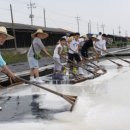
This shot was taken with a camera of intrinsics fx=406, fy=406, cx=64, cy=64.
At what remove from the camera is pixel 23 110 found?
8000 millimetres

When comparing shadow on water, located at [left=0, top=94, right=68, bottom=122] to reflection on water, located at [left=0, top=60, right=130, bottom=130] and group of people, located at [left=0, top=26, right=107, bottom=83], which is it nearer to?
reflection on water, located at [left=0, top=60, right=130, bottom=130]

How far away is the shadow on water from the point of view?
726 cm

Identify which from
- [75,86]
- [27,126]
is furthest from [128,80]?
[27,126]

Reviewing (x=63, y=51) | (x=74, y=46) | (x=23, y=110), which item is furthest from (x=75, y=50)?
(x=23, y=110)

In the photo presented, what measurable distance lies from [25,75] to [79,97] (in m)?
5.52

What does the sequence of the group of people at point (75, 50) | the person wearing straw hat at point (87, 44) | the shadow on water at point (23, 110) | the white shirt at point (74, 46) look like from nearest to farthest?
1. the shadow on water at point (23, 110)
2. the group of people at point (75, 50)
3. the white shirt at point (74, 46)
4. the person wearing straw hat at point (87, 44)

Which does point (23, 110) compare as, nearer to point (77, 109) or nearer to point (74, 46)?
point (77, 109)

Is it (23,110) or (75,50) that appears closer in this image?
(23,110)

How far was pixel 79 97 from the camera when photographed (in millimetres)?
9219

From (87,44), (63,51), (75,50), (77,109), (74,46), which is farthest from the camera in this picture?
(87,44)

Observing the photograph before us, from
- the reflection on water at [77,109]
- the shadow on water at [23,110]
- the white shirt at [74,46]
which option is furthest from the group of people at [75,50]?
the shadow on water at [23,110]

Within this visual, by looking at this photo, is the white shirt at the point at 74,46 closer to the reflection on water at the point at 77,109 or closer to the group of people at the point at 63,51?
the group of people at the point at 63,51

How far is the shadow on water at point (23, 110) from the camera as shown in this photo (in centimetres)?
726

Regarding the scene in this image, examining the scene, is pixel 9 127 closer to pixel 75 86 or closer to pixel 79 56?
pixel 75 86
